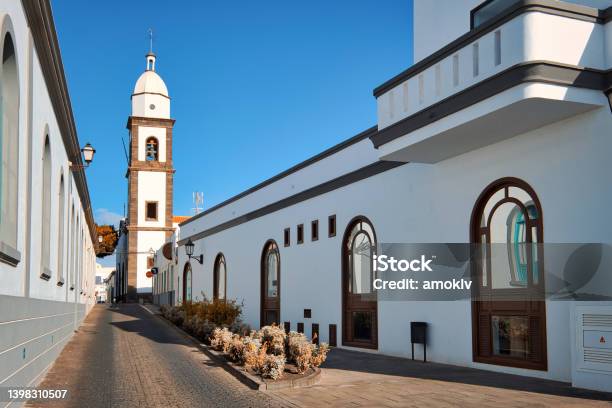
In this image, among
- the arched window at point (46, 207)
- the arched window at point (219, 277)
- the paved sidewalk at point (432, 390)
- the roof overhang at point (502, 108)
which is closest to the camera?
the paved sidewalk at point (432, 390)

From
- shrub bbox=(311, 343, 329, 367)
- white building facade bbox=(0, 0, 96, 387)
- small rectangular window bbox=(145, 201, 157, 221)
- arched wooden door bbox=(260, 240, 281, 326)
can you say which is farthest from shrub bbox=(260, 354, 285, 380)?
small rectangular window bbox=(145, 201, 157, 221)

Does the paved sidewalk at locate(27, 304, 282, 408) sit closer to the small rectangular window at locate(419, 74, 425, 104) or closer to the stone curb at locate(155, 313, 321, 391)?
the stone curb at locate(155, 313, 321, 391)

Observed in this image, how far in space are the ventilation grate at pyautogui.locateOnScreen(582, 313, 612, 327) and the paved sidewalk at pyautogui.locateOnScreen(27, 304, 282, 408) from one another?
4424 mm

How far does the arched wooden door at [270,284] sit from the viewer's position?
23.5 meters

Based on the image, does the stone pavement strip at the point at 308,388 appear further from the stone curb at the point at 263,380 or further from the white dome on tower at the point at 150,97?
the white dome on tower at the point at 150,97

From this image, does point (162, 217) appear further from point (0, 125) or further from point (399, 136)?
point (0, 125)

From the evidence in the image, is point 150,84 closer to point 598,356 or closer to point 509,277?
point 509,277

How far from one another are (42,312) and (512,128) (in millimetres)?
8137

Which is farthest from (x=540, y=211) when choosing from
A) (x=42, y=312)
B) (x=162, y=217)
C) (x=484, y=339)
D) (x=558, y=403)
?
(x=162, y=217)

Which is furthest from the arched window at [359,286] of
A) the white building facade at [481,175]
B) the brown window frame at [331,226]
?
the brown window frame at [331,226]

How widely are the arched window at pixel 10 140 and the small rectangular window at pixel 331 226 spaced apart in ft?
36.9

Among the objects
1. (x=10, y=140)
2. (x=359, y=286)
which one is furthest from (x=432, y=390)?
(x=359, y=286)

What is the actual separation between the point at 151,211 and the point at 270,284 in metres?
34.8

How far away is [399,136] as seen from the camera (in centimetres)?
1322
